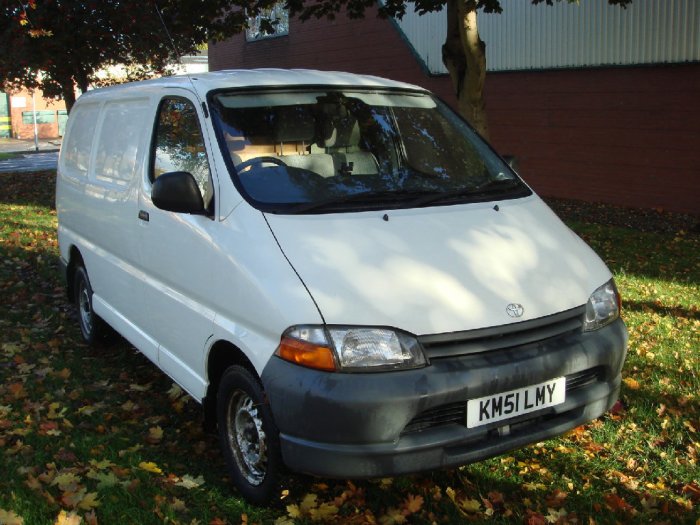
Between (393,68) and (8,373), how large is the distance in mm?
15408

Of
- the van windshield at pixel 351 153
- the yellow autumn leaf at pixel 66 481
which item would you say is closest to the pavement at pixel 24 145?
the van windshield at pixel 351 153

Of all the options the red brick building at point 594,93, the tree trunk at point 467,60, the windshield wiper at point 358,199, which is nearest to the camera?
the windshield wiper at point 358,199

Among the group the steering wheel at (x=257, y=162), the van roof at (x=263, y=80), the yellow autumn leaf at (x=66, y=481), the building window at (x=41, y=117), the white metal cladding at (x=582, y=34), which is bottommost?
the yellow autumn leaf at (x=66, y=481)

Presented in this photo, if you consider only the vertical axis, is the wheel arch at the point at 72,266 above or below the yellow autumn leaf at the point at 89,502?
above

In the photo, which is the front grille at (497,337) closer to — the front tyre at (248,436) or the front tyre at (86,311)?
the front tyre at (248,436)

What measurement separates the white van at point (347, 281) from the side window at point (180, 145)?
17 millimetres

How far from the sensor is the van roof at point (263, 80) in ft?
14.4

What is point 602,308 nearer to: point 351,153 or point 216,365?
point 351,153

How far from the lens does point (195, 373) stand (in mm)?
4062

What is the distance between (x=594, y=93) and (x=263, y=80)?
11.9m

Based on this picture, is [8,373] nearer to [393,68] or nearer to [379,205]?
[379,205]

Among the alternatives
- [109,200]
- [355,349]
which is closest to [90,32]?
[109,200]

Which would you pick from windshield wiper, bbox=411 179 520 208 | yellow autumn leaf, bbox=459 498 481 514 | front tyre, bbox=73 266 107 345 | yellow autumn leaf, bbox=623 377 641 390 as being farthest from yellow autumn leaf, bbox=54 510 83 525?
yellow autumn leaf, bbox=623 377 641 390

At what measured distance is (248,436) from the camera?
369 centimetres
